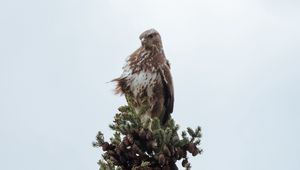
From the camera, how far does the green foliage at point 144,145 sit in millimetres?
5883

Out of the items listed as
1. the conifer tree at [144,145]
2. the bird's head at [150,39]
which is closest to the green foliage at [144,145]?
the conifer tree at [144,145]

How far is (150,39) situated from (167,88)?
724 millimetres

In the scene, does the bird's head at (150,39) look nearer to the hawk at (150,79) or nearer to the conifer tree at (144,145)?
the hawk at (150,79)

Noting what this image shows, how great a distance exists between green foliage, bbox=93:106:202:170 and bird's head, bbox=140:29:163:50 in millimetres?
2699

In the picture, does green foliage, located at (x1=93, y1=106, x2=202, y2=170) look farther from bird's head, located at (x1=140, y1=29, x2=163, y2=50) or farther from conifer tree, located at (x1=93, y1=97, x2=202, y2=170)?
bird's head, located at (x1=140, y1=29, x2=163, y2=50)

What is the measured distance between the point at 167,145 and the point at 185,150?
20 cm

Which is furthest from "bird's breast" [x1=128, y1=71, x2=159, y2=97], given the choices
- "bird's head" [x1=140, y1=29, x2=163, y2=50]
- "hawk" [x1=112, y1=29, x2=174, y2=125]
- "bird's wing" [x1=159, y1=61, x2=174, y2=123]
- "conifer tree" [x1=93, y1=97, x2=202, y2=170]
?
"conifer tree" [x1=93, y1=97, x2=202, y2=170]

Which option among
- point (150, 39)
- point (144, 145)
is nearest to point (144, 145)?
point (144, 145)

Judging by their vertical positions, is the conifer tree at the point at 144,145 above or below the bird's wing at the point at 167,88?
below

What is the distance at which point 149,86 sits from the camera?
8234 millimetres

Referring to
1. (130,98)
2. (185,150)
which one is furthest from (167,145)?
(130,98)

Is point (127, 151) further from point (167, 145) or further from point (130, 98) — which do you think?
point (130, 98)

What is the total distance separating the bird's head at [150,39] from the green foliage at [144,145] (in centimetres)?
270

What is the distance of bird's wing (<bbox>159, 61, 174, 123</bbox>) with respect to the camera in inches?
336
